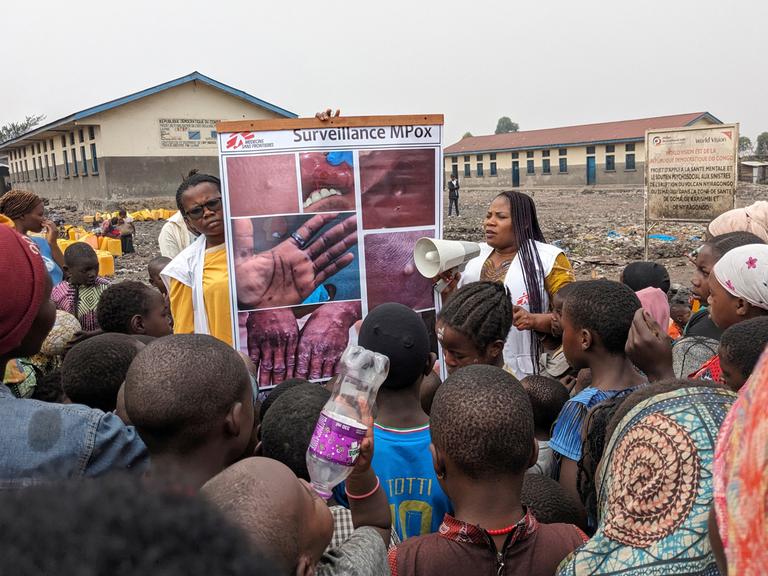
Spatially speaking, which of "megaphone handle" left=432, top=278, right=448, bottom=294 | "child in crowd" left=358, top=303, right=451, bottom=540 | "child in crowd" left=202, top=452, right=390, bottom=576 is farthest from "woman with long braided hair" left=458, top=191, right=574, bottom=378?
"child in crowd" left=202, top=452, right=390, bottom=576

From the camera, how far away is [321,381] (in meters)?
3.61

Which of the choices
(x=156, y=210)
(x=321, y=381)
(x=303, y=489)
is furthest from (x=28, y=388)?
(x=156, y=210)

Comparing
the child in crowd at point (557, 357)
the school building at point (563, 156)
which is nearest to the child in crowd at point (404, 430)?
the child in crowd at point (557, 357)

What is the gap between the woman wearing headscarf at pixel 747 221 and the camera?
4273 millimetres

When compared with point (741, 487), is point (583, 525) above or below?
below

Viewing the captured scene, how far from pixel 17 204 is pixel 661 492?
5.04m

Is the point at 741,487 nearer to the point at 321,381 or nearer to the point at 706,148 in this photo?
the point at 321,381

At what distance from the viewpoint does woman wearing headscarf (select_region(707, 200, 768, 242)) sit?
427 cm

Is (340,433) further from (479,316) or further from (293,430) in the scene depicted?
(479,316)

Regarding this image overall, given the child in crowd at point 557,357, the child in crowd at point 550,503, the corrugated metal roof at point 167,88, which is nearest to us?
the child in crowd at point 550,503

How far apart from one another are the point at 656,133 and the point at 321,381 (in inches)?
326

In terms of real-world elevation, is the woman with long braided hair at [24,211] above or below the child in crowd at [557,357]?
above

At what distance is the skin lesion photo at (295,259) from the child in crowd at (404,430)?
1152 millimetres

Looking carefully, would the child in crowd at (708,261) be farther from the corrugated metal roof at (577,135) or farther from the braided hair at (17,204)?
the corrugated metal roof at (577,135)
